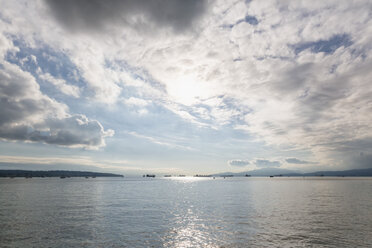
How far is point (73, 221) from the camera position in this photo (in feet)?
136

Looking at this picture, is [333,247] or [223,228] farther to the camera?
[223,228]

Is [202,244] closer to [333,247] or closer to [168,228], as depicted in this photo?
[168,228]

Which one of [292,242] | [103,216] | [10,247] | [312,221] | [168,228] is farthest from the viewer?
[103,216]

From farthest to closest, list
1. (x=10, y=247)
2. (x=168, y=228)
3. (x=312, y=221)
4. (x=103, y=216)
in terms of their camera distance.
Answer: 1. (x=103, y=216)
2. (x=312, y=221)
3. (x=168, y=228)
4. (x=10, y=247)

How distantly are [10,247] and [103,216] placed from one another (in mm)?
19733

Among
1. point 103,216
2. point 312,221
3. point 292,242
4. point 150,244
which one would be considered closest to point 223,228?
point 292,242

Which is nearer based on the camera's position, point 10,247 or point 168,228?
point 10,247

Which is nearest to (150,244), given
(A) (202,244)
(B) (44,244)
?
(A) (202,244)

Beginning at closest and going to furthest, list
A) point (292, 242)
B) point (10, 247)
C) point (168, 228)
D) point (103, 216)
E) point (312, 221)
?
point (10, 247) < point (292, 242) < point (168, 228) < point (312, 221) < point (103, 216)

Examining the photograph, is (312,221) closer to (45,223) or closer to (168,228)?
(168,228)

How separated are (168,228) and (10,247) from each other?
20.8 metres

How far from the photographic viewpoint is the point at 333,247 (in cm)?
2803

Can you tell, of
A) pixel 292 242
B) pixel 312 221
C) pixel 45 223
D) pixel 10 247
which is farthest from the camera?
pixel 312 221

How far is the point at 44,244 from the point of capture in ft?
93.5
